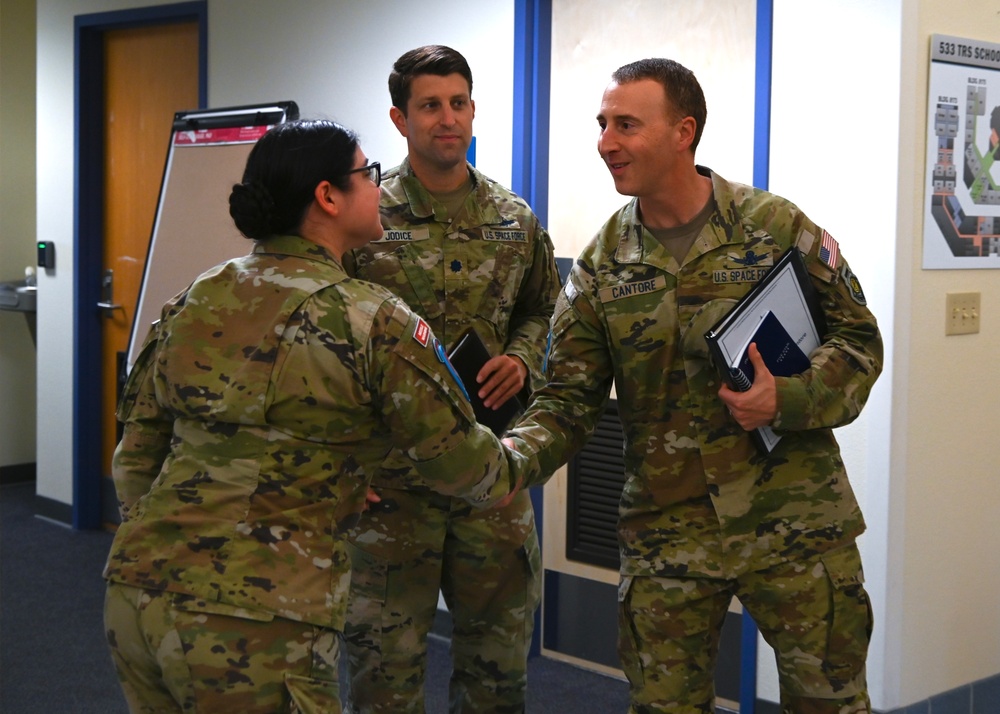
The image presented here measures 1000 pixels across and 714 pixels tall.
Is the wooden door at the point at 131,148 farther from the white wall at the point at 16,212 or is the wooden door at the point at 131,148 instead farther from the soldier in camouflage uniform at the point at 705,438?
the soldier in camouflage uniform at the point at 705,438

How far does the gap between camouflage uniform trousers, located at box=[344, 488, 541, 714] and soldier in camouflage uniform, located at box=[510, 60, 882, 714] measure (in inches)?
12.5

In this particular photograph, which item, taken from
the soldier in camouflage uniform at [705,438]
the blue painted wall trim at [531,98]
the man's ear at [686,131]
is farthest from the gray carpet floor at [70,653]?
the man's ear at [686,131]

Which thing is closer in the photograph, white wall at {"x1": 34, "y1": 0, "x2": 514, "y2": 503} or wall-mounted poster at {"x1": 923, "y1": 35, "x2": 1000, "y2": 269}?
wall-mounted poster at {"x1": 923, "y1": 35, "x2": 1000, "y2": 269}

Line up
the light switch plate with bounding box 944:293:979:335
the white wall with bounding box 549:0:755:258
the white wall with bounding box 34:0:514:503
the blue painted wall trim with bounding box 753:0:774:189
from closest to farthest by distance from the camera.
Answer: the light switch plate with bounding box 944:293:979:335 < the blue painted wall trim with bounding box 753:0:774:189 < the white wall with bounding box 549:0:755:258 < the white wall with bounding box 34:0:514:503

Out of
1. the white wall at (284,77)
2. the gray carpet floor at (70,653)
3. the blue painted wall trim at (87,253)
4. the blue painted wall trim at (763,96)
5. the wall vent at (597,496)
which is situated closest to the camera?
the blue painted wall trim at (763,96)

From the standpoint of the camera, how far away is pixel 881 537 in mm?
2803

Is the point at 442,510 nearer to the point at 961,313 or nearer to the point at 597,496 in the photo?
the point at 597,496

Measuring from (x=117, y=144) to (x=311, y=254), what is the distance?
4.05m

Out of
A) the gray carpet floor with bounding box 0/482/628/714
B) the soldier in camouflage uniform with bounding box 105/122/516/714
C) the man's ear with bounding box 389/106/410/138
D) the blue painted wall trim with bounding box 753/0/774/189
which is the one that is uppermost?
the blue painted wall trim with bounding box 753/0/774/189

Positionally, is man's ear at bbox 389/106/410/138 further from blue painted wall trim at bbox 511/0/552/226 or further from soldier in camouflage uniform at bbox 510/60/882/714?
blue painted wall trim at bbox 511/0/552/226

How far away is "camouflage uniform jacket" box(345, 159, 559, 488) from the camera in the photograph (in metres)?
2.36

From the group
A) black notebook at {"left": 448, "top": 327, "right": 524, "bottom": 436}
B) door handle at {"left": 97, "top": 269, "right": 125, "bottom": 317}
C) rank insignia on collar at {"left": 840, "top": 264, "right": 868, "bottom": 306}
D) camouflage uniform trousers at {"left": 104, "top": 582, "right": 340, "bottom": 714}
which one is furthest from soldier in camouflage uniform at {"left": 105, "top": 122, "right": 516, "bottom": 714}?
door handle at {"left": 97, "top": 269, "right": 125, "bottom": 317}

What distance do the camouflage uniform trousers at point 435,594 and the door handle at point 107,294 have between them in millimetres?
3483

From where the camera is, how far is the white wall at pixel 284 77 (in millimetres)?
3764
